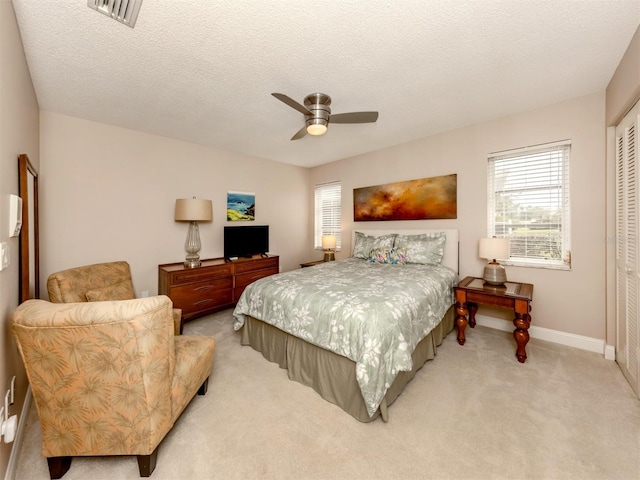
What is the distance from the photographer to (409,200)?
4094 mm

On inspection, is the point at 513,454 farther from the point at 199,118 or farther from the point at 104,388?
the point at 199,118

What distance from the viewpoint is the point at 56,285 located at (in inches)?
87.3

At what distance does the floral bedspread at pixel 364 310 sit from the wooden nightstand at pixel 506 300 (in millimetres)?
172

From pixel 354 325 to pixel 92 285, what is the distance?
2596 mm

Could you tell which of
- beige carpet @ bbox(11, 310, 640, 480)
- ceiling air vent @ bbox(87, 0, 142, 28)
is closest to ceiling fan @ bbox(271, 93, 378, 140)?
ceiling air vent @ bbox(87, 0, 142, 28)

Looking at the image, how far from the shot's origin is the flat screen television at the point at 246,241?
4262mm

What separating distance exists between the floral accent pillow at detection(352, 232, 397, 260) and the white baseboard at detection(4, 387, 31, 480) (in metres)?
3.67

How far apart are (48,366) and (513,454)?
8.22 ft


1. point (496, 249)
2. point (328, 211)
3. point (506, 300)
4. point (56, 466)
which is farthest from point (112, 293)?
point (496, 249)

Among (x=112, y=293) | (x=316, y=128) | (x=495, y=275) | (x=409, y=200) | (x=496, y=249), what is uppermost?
(x=316, y=128)

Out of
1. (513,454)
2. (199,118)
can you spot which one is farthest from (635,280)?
(199,118)

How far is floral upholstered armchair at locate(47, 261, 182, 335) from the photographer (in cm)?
222

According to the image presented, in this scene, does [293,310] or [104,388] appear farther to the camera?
[293,310]

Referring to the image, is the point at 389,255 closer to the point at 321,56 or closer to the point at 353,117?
the point at 353,117
